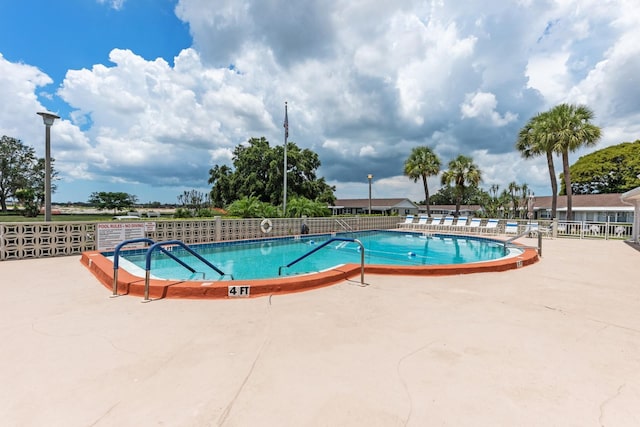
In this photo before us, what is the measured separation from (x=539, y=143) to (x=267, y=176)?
22.3 metres

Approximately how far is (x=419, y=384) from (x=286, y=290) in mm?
2878

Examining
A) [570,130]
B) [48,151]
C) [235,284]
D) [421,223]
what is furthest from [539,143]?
[48,151]

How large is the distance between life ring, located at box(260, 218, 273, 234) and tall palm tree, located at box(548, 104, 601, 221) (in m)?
18.6

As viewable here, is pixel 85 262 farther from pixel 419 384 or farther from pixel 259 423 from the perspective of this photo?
pixel 419 384

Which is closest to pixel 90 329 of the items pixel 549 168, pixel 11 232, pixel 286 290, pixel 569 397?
pixel 286 290

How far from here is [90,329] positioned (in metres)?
3.37

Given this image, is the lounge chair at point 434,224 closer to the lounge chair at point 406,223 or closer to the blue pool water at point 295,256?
the lounge chair at point 406,223

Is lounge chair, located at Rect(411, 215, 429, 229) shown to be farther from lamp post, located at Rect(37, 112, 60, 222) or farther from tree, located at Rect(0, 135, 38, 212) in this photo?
tree, located at Rect(0, 135, 38, 212)

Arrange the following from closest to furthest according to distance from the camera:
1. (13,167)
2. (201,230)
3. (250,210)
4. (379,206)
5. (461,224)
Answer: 1. (201,230)
2. (250,210)
3. (461,224)
4. (13,167)
5. (379,206)

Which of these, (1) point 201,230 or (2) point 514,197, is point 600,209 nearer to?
(2) point 514,197

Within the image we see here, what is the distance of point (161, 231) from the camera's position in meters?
11.5

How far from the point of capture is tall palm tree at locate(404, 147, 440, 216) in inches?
1069

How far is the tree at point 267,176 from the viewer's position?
28469mm

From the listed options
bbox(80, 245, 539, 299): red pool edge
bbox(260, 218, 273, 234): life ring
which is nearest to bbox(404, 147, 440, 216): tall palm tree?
bbox(260, 218, 273, 234): life ring
